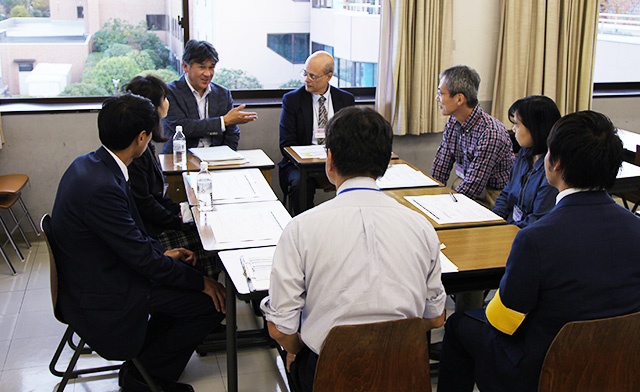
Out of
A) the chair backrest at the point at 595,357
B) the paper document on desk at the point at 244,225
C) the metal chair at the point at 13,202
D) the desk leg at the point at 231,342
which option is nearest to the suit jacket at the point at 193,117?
the metal chair at the point at 13,202

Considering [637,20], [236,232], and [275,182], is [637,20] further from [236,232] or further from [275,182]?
[236,232]

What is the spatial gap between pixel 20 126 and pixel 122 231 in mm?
2531

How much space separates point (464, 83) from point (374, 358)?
233 cm

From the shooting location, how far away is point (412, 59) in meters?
4.84

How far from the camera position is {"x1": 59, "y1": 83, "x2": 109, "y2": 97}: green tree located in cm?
458

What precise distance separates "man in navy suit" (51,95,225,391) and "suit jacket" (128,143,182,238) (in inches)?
19.4

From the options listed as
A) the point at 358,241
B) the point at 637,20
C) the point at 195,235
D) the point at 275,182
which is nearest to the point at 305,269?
the point at 358,241

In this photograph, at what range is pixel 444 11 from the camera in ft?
15.7

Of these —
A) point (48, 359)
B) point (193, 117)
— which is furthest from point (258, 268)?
point (193, 117)

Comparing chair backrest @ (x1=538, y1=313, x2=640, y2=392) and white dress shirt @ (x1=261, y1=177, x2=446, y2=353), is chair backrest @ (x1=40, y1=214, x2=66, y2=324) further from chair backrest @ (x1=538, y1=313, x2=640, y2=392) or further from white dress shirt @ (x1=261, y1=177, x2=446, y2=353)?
chair backrest @ (x1=538, y1=313, x2=640, y2=392)

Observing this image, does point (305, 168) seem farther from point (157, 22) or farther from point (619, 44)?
point (619, 44)

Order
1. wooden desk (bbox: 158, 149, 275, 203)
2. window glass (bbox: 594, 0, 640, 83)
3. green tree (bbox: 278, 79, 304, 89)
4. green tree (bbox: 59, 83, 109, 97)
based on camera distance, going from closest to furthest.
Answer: wooden desk (bbox: 158, 149, 275, 203) < green tree (bbox: 59, 83, 109, 97) < green tree (bbox: 278, 79, 304, 89) < window glass (bbox: 594, 0, 640, 83)

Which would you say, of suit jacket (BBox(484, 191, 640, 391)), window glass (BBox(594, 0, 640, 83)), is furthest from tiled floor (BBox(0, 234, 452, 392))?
window glass (BBox(594, 0, 640, 83))

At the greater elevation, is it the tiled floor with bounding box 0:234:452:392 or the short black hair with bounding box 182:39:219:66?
the short black hair with bounding box 182:39:219:66
